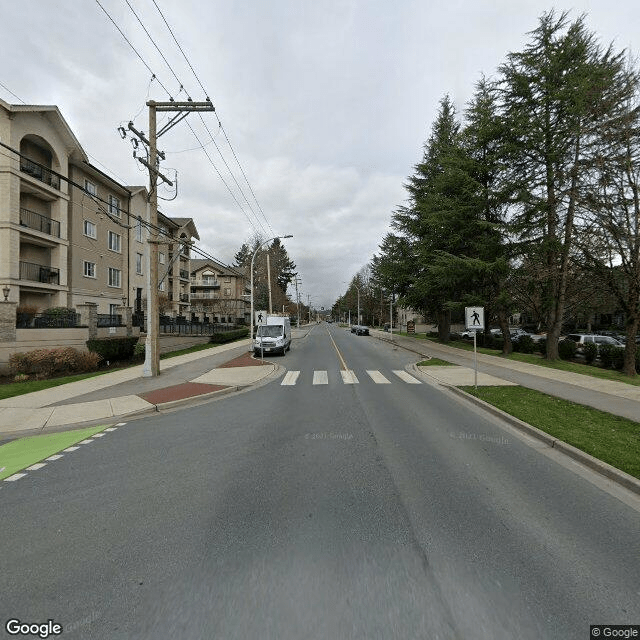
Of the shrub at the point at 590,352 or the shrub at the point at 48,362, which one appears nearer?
the shrub at the point at 48,362

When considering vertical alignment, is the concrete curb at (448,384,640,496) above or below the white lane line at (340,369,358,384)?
above

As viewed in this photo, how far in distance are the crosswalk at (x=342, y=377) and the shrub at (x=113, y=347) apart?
31.5 feet

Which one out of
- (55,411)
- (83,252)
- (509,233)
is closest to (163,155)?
(55,411)

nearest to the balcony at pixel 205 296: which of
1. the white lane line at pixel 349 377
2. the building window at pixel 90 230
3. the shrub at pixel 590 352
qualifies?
the building window at pixel 90 230

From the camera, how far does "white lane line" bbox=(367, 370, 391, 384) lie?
497 inches

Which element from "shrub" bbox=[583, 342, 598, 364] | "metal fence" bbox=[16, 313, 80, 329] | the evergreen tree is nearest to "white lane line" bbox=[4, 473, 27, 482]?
"metal fence" bbox=[16, 313, 80, 329]

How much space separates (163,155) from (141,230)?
21.5 meters

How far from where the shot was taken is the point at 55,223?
2336cm

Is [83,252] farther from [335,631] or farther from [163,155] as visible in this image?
[335,631]

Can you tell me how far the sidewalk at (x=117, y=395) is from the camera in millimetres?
7988

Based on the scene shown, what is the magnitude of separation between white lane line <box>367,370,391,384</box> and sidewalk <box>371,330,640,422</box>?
1994 mm

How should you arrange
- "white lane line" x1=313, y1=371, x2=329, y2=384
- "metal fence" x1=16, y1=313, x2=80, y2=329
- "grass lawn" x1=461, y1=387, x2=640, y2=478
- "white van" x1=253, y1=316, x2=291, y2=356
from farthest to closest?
1. "white van" x1=253, y1=316, x2=291, y2=356
2. "metal fence" x1=16, y1=313, x2=80, y2=329
3. "white lane line" x1=313, y1=371, x2=329, y2=384
4. "grass lawn" x1=461, y1=387, x2=640, y2=478

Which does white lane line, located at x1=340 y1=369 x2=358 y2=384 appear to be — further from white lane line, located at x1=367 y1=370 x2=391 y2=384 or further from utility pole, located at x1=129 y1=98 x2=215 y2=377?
utility pole, located at x1=129 y1=98 x2=215 y2=377

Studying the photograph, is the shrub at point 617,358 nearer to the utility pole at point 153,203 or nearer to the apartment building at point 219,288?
the utility pole at point 153,203
